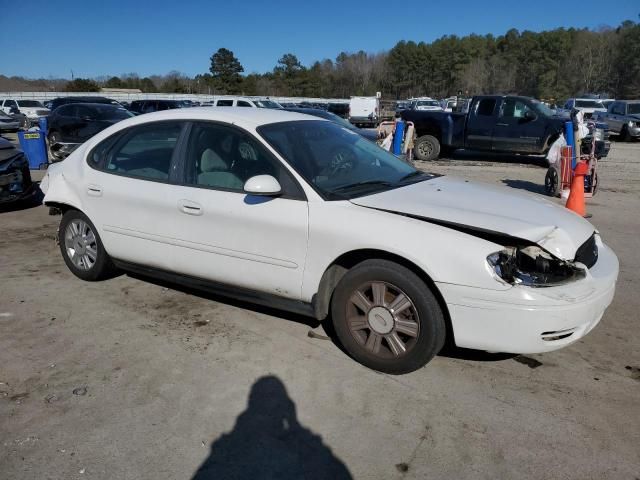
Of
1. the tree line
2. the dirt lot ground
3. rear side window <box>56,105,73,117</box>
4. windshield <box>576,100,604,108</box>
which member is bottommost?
the dirt lot ground

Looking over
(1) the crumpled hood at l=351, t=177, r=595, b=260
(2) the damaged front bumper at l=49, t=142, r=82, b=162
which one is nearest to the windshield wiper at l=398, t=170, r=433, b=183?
(1) the crumpled hood at l=351, t=177, r=595, b=260

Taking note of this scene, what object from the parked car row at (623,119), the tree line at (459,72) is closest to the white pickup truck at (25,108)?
the parked car row at (623,119)

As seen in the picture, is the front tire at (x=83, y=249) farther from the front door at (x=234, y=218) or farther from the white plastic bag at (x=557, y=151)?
the white plastic bag at (x=557, y=151)

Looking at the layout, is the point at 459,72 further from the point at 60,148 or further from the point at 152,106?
the point at 60,148

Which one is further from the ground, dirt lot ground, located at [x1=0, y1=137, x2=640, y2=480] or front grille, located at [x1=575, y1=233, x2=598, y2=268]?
front grille, located at [x1=575, y1=233, x2=598, y2=268]

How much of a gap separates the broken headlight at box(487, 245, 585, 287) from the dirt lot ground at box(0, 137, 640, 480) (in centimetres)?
71

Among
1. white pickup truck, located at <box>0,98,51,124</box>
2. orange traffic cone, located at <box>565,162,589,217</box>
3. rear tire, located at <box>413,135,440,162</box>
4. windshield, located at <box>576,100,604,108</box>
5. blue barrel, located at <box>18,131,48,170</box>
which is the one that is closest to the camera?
orange traffic cone, located at <box>565,162,589,217</box>

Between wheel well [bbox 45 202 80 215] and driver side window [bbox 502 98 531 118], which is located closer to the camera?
wheel well [bbox 45 202 80 215]

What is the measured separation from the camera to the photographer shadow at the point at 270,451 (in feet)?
8.19

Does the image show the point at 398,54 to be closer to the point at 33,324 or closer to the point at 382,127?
the point at 382,127

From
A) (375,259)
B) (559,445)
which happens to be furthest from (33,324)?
(559,445)

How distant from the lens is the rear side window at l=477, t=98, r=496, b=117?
1515cm

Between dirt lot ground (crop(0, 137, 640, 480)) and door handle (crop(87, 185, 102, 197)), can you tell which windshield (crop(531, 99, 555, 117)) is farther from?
door handle (crop(87, 185, 102, 197))

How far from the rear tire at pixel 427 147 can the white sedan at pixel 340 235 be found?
11549 mm
